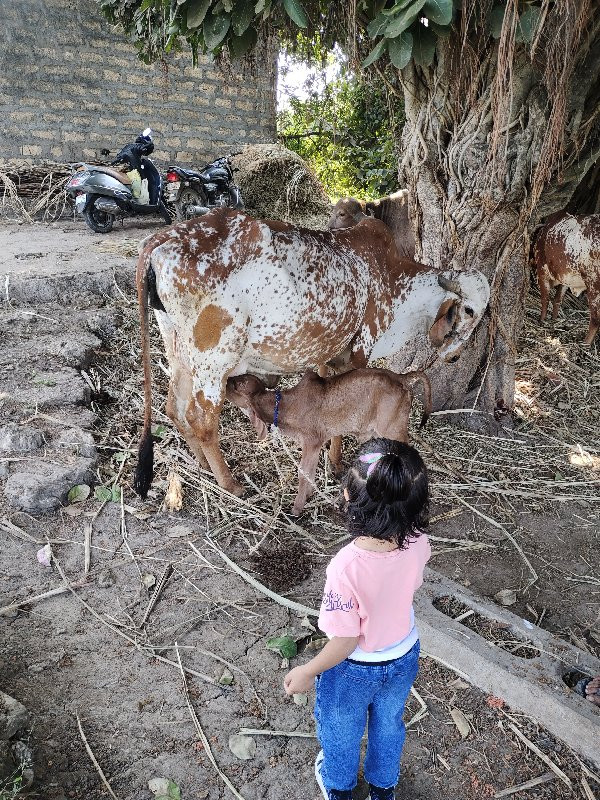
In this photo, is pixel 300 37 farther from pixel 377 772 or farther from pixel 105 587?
pixel 377 772

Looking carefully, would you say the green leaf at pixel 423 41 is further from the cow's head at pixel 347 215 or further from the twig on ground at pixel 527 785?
the twig on ground at pixel 527 785

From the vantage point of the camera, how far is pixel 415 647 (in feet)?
6.50

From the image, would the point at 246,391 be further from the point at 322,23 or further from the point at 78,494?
the point at 322,23

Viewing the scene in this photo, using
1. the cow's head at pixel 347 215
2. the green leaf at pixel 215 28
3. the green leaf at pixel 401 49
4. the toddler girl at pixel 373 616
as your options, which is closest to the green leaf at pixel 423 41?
the green leaf at pixel 401 49

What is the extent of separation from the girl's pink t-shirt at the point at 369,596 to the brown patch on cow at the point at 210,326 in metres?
2.00

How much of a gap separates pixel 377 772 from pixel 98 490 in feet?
7.79

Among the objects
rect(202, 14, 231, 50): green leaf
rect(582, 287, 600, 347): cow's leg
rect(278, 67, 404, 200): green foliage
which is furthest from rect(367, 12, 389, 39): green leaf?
rect(278, 67, 404, 200): green foliage

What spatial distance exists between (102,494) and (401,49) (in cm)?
295

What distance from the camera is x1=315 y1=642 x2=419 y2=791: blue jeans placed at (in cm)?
190

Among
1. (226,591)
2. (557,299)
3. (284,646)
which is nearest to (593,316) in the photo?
(557,299)

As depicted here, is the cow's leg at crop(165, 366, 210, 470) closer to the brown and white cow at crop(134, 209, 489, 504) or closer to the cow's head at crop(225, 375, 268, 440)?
the brown and white cow at crop(134, 209, 489, 504)

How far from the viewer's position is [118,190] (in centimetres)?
889

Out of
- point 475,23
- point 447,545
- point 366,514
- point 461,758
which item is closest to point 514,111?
point 475,23

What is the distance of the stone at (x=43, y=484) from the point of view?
3.58 meters
